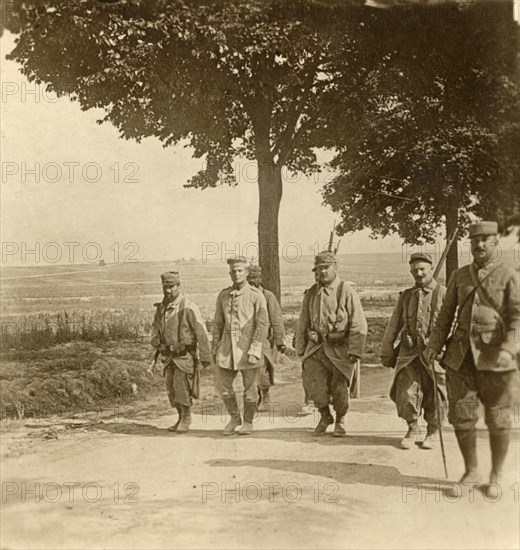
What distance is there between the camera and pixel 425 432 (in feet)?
19.0

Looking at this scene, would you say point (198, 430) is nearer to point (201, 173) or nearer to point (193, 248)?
point (193, 248)

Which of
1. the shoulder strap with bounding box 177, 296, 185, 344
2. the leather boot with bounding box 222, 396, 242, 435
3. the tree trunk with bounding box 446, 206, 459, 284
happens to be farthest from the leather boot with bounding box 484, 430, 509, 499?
the shoulder strap with bounding box 177, 296, 185, 344

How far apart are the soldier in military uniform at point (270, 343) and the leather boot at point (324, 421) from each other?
697mm

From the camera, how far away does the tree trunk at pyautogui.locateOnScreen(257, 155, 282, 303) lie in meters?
7.20

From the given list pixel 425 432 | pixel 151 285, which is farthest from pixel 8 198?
pixel 425 432

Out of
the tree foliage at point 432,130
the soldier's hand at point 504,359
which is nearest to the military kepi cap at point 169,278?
the tree foliage at point 432,130

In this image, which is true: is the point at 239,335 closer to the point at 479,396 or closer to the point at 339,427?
the point at 339,427

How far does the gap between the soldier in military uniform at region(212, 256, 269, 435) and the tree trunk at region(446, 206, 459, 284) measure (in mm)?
1803

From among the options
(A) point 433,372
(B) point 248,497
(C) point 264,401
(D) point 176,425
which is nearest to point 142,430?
(D) point 176,425

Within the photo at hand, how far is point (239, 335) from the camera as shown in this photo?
6340 millimetres

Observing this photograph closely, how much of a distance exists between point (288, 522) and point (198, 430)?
171 centimetres

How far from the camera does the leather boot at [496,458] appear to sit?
480cm

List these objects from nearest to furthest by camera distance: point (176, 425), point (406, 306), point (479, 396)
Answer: point (479, 396)
point (406, 306)
point (176, 425)

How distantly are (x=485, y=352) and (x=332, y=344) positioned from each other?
1643mm
